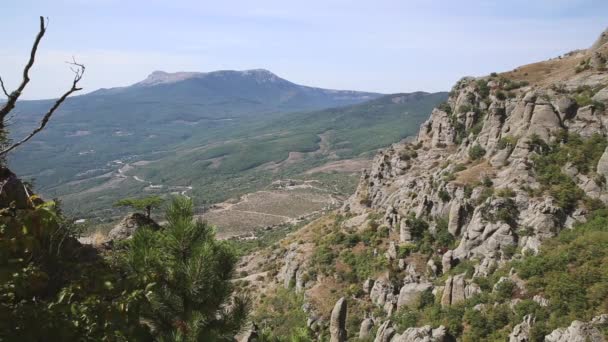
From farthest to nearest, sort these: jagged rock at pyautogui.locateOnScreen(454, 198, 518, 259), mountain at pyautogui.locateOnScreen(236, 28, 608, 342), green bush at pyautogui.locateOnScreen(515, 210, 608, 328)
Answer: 1. jagged rock at pyautogui.locateOnScreen(454, 198, 518, 259)
2. mountain at pyautogui.locateOnScreen(236, 28, 608, 342)
3. green bush at pyautogui.locateOnScreen(515, 210, 608, 328)

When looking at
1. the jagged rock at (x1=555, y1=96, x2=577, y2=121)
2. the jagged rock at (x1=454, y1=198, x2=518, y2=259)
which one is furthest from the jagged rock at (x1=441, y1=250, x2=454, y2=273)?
the jagged rock at (x1=555, y1=96, x2=577, y2=121)

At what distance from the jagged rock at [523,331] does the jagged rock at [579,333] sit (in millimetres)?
2011

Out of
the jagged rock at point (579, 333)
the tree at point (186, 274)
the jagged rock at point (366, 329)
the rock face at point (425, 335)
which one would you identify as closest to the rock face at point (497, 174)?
the rock face at point (425, 335)

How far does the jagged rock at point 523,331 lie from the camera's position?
22.8m

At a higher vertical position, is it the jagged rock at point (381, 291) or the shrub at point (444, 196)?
the shrub at point (444, 196)

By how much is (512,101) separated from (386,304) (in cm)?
2695

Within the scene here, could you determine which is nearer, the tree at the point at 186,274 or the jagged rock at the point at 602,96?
the tree at the point at 186,274

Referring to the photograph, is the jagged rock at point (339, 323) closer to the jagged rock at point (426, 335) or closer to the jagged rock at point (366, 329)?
the jagged rock at point (366, 329)

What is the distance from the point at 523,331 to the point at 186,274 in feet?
69.7

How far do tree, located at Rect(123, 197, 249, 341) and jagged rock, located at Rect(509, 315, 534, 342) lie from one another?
19.4 metres

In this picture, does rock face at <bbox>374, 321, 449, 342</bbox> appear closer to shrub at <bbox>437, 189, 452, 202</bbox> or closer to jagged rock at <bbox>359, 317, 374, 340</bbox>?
jagged rock at <bbox>359, 317, 374, 340</bbox>

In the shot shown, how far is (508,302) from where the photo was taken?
26.5 metres

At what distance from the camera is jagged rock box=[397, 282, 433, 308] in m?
34.9

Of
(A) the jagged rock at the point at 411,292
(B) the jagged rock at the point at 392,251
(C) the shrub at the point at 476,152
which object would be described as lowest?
(A) the jagged rock at the point at 411,292
